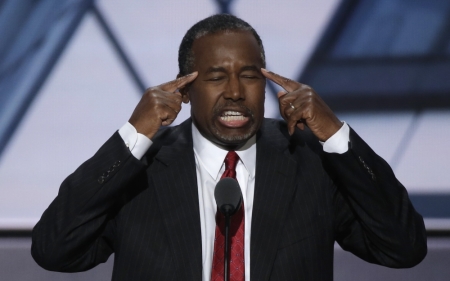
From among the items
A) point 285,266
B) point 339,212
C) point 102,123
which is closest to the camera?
point 285,266

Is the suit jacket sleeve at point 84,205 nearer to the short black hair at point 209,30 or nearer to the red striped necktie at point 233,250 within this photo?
the red striped necktie at point 233,250

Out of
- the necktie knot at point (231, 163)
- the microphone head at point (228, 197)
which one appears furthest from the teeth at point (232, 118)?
the microphone head at point (228, 197)

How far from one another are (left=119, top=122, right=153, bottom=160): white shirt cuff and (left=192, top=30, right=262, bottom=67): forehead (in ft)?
1.10

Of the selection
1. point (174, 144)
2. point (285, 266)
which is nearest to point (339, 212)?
point (285, 266)

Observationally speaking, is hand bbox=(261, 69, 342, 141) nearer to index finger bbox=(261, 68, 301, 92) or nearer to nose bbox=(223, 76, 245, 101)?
index finger bbox=(261, 68, 301, 92)

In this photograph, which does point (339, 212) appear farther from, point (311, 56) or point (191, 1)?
point (191, 1)

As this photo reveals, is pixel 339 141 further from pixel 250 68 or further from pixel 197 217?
pixel 197 217

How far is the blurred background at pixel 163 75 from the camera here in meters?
3.14

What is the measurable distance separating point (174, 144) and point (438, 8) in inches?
56.1

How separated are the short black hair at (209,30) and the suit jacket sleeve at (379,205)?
445 millimetres

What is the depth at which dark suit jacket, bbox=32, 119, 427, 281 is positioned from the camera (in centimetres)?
213

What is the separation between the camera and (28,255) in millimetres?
3242

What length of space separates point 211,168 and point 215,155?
0.04 metres

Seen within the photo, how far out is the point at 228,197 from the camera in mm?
1753
